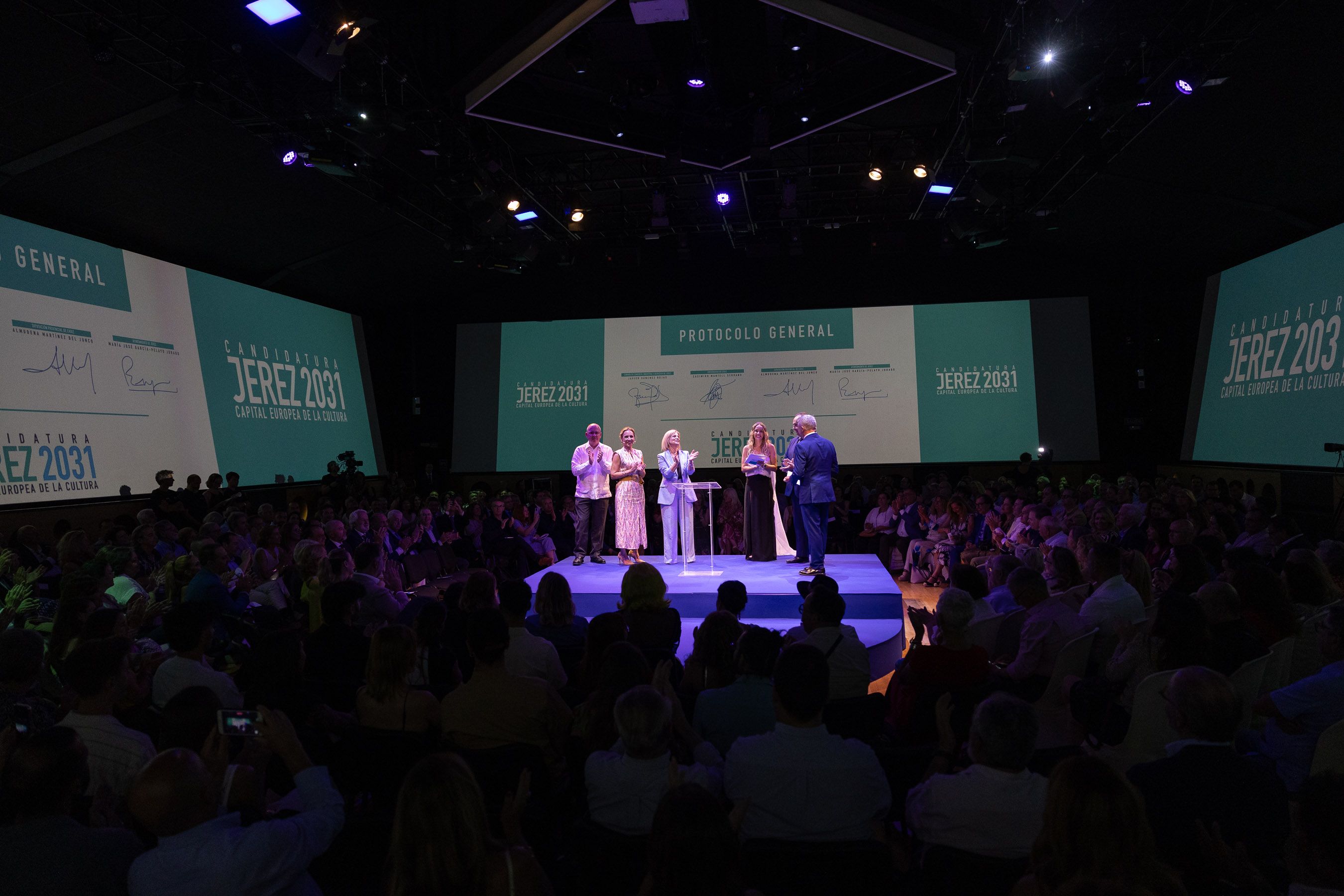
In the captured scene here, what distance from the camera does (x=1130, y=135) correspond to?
9211 millimetres

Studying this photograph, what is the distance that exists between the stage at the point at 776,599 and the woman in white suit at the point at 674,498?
0.48 metres

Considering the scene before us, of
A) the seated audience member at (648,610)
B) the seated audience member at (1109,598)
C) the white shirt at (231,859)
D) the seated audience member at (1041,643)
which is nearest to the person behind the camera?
the white shirt at (231,859)

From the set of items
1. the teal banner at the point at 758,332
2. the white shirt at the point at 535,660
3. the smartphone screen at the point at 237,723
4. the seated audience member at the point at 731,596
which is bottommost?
the white shirt at the point at 535,660

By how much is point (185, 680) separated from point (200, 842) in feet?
5.05

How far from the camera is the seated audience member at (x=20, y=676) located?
263cm

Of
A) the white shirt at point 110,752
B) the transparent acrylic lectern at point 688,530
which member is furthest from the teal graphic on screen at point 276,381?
the white shirt at point 110,752

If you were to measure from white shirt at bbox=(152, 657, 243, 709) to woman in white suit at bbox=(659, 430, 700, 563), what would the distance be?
5173mm

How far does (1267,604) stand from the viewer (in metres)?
3.37

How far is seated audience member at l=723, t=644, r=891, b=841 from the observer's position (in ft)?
6.77

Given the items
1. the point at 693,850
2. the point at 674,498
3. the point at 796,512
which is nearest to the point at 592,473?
the point at 674,498
